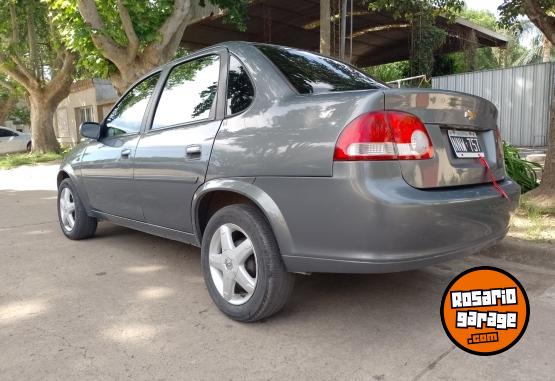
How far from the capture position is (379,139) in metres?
2.15

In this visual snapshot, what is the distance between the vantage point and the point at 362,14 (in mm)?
14977

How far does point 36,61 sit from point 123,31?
9.25m

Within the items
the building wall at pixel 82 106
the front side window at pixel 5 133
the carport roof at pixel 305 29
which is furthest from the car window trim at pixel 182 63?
the building wall at pixel 82 106

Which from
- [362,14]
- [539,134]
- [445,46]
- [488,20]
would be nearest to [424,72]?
[445,46]

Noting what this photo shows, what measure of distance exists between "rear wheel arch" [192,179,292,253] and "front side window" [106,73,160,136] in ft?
3.63

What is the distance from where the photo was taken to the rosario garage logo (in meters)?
1.94

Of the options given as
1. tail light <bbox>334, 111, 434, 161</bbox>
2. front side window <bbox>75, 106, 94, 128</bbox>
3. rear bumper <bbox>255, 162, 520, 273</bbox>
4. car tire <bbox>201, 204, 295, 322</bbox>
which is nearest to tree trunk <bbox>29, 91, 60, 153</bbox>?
front side window <bbox>75, 106, 94, 128</bbox>

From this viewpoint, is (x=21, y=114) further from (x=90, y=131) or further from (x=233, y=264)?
(x=233, y=264)

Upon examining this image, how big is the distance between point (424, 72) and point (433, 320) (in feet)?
54.2

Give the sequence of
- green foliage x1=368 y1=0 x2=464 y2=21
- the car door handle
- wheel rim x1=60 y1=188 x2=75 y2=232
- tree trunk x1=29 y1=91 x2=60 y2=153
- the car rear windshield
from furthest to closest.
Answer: tree trunk x1=29 y1=91 x2=60 y2=153 < green foliage x1=368 y1=0 x2=464 y2=21 < wheel rim x1=60 y1=188 x2=75 y2=232 < the car door handle < the car rear windshield

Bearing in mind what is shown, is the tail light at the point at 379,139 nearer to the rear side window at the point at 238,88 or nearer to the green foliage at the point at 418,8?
the rear side window at the point at 238,88

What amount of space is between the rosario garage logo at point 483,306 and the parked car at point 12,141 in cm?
2232

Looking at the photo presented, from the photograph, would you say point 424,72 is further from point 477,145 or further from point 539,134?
point 477,145

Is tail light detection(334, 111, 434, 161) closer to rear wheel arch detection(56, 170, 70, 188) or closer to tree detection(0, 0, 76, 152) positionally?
rear wheel arch detection(56, 170, 70, 188)
